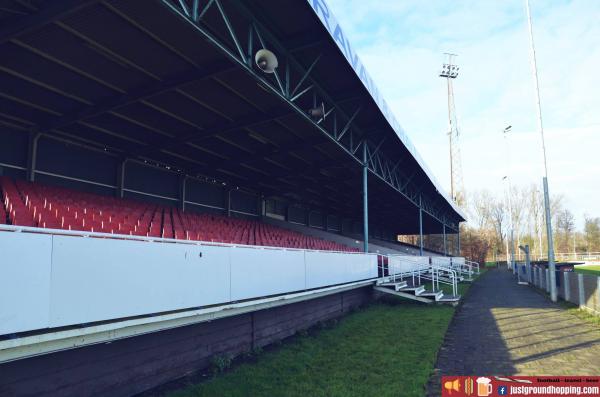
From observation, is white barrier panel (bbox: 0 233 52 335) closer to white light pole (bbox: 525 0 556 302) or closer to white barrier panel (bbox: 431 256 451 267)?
white light pole (bbox: 525 0 556 302)

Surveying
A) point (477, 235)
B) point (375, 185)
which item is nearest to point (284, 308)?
point (375, 185)

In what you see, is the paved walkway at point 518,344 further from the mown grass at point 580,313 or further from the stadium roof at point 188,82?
the stadium roof at point 188,82

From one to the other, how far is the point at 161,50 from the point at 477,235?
62.8m

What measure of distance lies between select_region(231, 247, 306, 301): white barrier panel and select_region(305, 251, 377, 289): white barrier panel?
0.52 metres

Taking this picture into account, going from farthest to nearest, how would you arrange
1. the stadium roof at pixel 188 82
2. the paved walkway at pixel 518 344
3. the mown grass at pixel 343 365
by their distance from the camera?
the stadium roof at pixel 188 82, the paved walkway at pixel 518 344, the mown grass at pixel 343 365

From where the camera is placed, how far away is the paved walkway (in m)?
6.59

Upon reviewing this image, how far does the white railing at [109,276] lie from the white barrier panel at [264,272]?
2 cm

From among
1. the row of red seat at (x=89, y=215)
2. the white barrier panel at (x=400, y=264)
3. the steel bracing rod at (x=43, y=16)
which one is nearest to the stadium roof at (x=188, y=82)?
the steel bracing rod at (x=43, y=16)

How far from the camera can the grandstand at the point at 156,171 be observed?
3.96m

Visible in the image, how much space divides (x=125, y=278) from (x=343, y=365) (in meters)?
4.00

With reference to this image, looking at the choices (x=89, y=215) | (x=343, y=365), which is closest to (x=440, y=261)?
(x=343, y=365)

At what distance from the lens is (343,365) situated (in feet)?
22.0

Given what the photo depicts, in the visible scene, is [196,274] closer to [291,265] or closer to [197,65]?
[291,265]

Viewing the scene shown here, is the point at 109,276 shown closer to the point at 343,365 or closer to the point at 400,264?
the point at 343,365
